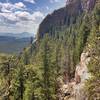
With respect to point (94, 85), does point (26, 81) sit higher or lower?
lower

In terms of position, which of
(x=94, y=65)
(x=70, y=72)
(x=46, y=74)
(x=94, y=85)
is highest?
(x=94, y=65)

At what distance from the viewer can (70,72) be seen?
9806 cm

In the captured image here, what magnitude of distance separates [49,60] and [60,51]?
3410 inches

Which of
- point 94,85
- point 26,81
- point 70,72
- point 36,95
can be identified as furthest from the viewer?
point 70,72

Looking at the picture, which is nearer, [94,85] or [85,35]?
[94,85]

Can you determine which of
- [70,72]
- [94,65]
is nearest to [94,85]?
[94,65]

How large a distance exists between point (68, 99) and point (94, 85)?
30829mm

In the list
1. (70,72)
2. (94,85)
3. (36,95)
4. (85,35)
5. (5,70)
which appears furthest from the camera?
(70,72)

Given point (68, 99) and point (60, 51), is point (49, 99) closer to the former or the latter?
point (68, 99)

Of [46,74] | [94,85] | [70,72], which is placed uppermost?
[94,85]

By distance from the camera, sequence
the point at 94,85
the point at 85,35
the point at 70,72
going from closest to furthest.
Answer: the point at 94,85, the point at 85,35, the point at 70,72

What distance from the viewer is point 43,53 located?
54.2m

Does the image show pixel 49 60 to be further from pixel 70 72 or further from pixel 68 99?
pixel 70 72

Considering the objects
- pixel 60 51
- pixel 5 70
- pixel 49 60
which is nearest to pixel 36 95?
pixel 49 60
